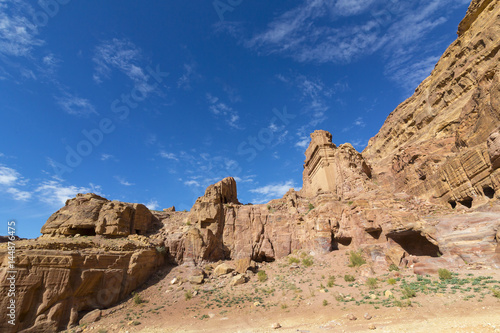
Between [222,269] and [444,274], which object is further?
[222,269]

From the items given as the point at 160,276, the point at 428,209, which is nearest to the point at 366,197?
the point at 428,209

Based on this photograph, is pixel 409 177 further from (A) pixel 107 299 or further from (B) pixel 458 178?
(A) pixel 107 299

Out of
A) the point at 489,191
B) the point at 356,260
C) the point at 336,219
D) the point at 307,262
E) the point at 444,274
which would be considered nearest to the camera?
the point at 444,274

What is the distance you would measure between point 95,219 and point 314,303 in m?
24.5

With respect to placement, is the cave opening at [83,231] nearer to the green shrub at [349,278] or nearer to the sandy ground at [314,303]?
the sandy ground at [314,303]

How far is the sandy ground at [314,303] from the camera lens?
1070cm

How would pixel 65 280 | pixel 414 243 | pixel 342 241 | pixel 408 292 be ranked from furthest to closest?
pixel 342 241, pixel 414 243, pixel 65 280, pixel 408 292

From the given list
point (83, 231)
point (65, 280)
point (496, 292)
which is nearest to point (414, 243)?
point (496, 292)

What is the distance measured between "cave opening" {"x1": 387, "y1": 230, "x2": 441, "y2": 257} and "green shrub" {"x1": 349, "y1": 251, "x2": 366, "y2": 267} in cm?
300

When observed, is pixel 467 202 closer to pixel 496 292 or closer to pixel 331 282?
pixel 496 292

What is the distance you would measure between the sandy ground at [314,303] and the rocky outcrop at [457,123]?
8.88m

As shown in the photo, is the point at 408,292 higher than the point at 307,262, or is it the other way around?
the point at 307,262

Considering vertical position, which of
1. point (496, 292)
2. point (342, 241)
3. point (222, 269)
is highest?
point (342, 241)

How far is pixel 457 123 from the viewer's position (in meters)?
27.3
